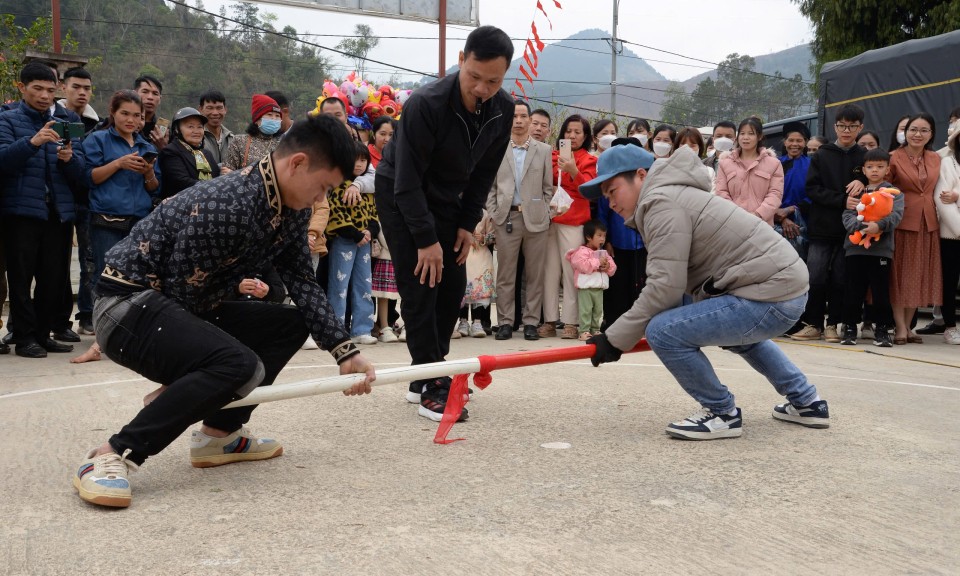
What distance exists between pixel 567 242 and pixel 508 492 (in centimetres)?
481

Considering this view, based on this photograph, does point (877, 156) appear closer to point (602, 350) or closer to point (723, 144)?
point (723, 144)

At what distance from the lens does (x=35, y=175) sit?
6027 millimetres

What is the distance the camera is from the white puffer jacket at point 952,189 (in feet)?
24.7

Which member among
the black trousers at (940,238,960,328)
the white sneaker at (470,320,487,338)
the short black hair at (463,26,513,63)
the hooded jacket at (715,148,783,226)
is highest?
the short black hair at (463,26,513,63)

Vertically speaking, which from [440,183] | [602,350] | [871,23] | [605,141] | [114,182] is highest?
[871,23]

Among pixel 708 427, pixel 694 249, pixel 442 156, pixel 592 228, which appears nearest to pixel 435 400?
pixel 442 156

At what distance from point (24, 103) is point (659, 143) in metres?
5.24

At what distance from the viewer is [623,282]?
7.99 meters

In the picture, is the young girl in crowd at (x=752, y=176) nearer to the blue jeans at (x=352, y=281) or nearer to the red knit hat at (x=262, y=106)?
the blue jeans at (x=352, y=281)

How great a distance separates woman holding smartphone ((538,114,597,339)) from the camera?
25.4ft

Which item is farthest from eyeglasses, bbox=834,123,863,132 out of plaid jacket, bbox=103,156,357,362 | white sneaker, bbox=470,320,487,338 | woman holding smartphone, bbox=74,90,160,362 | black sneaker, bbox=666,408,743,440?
plaid jacket, bbox=103,156,357,362

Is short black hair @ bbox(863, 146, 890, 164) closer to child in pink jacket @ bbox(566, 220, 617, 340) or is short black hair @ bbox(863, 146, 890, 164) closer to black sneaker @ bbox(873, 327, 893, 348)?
black sneaker @ bbox(873, 327, 893, 348)

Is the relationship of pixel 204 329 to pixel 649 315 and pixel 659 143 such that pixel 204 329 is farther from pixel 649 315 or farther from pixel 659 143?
pixel 659 143

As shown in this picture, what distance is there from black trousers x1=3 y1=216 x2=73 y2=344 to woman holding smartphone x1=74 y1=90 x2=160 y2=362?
0.77ft
